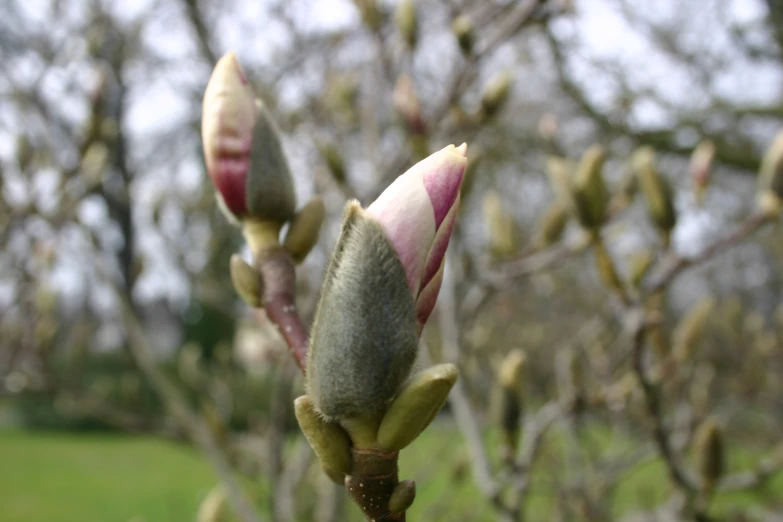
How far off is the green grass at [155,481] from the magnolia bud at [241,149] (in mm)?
1702

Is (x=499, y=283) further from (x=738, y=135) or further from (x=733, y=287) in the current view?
(x=733, y=287)

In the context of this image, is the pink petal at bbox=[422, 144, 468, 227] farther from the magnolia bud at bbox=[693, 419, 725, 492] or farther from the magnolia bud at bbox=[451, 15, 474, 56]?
the magnolia bud at bbox=[451, 15, 474, 56]

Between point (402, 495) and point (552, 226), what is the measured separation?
3.58ft

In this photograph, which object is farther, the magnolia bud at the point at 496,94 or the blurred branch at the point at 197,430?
the magnolia bud at the point at 496,94

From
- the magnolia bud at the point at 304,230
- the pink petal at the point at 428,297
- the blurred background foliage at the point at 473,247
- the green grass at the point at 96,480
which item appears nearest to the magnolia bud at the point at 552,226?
the blurred background foliage at the point at 473,247

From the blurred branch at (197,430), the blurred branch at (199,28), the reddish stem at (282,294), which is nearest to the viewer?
the reddish stem at (282,294)

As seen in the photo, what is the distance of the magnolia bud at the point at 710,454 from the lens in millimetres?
938

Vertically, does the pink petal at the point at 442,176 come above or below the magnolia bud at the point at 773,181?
above

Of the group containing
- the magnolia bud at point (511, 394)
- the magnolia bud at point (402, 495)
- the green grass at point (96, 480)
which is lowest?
the green grass at point (96, 480)

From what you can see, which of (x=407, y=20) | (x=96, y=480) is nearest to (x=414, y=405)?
(x=407, y=20)

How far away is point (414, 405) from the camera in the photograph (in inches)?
16.8

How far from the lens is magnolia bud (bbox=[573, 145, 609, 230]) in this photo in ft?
3.26

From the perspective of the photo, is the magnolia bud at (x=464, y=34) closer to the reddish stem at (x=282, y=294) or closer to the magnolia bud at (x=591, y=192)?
the magnolia bud at (x=591, y=192)

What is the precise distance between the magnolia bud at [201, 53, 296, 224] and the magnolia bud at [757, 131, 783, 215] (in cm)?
74
